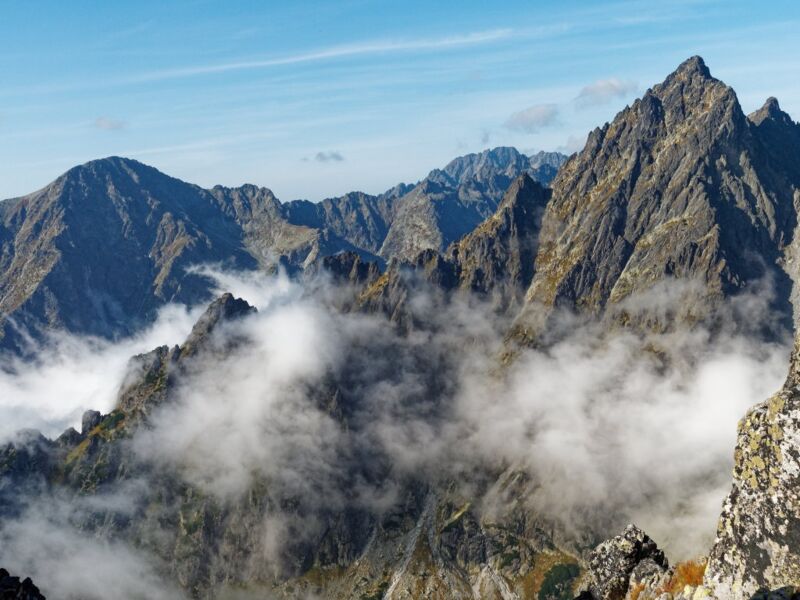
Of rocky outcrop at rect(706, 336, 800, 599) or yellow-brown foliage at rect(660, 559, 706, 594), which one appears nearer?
rocky outcrop at rect(706, 336, 800, 599)

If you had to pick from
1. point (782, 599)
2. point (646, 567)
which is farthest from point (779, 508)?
point (646, 567)

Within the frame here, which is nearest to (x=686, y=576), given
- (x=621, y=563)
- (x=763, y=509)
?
(x=763, y=509)

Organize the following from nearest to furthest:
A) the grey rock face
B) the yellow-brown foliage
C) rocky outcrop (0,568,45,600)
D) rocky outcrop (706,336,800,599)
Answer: rocky outcrop (706,336,800,599)
the yellow-brown foliage
rocky outcrop (0,568,45,600)
the grey rock face

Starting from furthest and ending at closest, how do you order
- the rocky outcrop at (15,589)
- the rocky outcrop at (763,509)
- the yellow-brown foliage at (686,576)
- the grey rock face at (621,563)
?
the grey rock face at (621,563)
the rocky outcrop at (15,589)
the yellow-brown foliage at (686,576)
the rocky outcrop at (763,509)

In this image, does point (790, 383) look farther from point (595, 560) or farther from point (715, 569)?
point (595, 560)

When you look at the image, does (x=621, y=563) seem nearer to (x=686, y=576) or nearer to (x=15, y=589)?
(x=686, y=576)

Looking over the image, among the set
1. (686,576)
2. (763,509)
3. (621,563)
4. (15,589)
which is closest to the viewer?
(763,509)

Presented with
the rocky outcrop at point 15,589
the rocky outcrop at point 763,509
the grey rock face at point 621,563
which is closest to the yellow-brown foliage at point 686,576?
the rocky outcrop at point 763,509

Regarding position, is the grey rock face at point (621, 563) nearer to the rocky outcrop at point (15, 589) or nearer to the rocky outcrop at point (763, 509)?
the rocky outcrop at point (763, 509)

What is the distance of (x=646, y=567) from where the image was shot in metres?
38.7

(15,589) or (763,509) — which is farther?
(15,589)

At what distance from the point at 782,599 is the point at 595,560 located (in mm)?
19818

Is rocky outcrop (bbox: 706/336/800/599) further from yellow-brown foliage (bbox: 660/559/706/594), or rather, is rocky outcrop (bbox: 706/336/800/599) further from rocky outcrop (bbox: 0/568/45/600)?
rocky outcrop (bbox: 0/568/45/600)

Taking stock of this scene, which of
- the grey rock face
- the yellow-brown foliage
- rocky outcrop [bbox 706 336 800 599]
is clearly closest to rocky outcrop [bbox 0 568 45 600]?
the grey rock face
